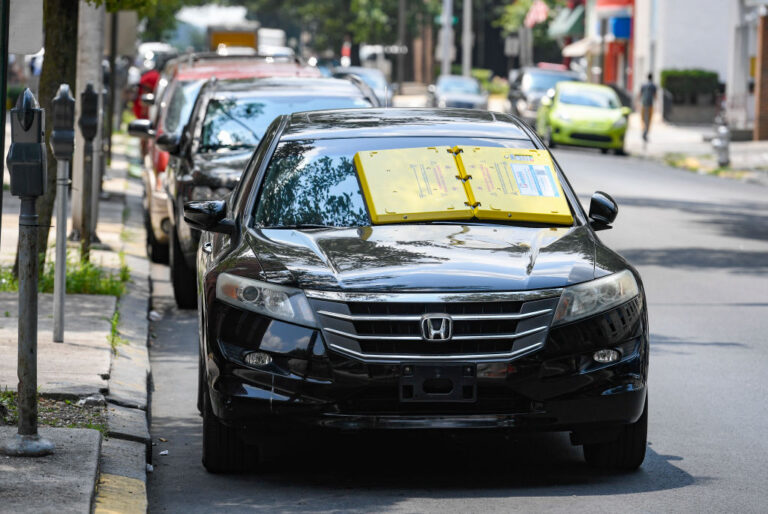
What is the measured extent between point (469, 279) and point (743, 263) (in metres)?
9.50

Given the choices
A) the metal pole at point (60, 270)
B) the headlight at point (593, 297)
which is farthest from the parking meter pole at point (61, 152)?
the headlight at point (593, 297)

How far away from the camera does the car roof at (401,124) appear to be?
→ 8.09 meters

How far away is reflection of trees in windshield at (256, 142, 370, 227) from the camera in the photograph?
Answer: 755 centimetres

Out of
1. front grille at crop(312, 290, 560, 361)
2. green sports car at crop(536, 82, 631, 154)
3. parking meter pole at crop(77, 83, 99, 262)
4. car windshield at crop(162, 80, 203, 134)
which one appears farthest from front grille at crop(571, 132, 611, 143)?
front grille at crop(312, 290, 560, 361)

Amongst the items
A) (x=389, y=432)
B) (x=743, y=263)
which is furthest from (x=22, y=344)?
(x=743, y=263)

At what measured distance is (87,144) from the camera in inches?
526

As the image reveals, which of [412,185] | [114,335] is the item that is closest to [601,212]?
[412,185]

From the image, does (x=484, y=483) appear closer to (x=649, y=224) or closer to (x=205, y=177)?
(x=205, y=177)

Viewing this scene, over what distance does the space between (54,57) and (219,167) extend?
1.46 metres

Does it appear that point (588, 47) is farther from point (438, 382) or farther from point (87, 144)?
point (438, 382)

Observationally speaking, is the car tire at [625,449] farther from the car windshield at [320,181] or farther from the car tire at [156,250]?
the car tire at [156,250]

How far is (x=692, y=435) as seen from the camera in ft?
26.1

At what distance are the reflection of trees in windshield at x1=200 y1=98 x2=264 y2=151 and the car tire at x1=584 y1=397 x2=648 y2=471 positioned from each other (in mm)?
6233

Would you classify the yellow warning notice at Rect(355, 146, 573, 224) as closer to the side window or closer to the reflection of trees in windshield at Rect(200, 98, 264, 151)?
the side window
